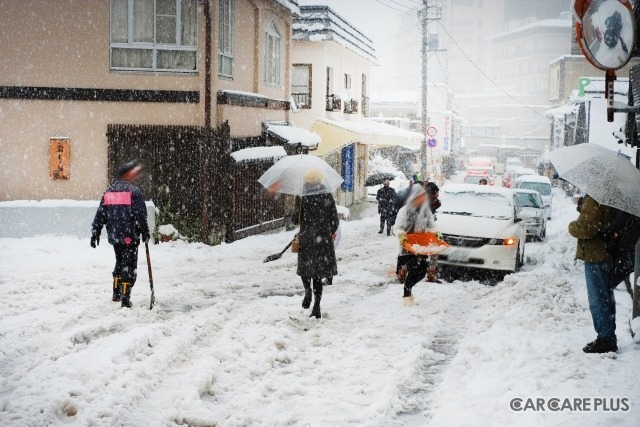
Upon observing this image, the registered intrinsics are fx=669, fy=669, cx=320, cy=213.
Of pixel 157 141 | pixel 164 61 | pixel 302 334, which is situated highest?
pixel 164 61

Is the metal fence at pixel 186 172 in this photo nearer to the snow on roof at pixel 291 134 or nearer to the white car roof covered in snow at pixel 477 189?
the snow on roof at pixel 291 134

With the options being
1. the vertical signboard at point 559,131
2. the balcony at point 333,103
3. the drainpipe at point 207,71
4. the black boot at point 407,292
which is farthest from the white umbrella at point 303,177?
the vertical signboard at point 559,131

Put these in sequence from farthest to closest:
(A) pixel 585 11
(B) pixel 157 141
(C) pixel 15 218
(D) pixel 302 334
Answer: (B) pixel 157 141
(C) pixel 15 218
(D) pixel 302 334
(A) pixel 585 11

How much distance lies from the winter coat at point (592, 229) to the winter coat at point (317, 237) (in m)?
3.20

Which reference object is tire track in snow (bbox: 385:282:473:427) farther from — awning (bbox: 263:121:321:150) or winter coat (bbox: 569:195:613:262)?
awning (bbox: 263:121:321:150)

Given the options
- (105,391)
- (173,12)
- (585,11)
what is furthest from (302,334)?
(173,12)

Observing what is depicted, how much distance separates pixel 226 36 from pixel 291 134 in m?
3.74

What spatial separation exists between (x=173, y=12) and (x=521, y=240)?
9684mm

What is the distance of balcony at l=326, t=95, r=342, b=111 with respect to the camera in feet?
90.4

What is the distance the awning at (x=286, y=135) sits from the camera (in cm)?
1914

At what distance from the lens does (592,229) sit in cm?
A: 667

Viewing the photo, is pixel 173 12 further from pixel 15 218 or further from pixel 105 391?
pixel 105 391

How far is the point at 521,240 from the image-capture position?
45.0 ft

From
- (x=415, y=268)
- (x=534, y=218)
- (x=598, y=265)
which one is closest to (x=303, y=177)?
(x=415, y=268)
